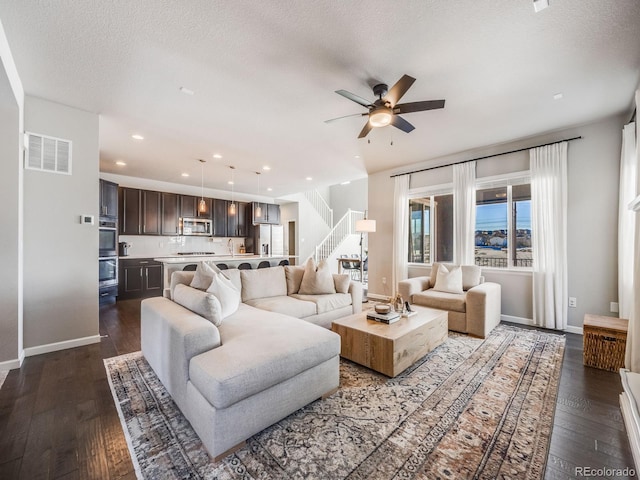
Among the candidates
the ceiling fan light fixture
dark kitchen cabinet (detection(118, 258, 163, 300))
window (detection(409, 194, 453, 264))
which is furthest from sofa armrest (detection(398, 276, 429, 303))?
dark kitchen cabinet (detection(118, 258, 163, 300))

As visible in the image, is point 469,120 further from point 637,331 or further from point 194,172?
point 194,172

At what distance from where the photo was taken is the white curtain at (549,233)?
12.2 feet

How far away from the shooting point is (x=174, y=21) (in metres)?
1.94

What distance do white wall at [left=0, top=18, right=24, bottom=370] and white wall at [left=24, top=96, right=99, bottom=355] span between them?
0.74 ft

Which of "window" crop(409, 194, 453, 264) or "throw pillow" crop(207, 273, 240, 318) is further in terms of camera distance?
"window" crop(409, 194, 453, 264)

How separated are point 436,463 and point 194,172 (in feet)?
20.7

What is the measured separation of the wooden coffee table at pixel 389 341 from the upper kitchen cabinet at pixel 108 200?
503 cm

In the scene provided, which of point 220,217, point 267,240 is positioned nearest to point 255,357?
point 220,217

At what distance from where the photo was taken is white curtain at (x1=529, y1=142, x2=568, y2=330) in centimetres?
372

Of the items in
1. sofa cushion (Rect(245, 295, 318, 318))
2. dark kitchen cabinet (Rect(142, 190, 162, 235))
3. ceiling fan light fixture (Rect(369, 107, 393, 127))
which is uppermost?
ceiling fan light fixture (Rect(369, 107, 393, 127))

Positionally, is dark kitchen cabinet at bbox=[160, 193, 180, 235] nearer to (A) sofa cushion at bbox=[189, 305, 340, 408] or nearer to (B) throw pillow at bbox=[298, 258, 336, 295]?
(B) throw pillow at bbox=[298, 258, 336, 295]

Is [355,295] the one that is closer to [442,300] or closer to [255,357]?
[442,300]

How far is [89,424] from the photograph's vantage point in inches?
71.2

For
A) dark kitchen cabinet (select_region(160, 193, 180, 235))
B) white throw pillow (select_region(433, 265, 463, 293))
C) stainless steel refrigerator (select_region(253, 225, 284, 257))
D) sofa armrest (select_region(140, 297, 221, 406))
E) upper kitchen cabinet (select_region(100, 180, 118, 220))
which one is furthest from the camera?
stainless steel refrigerator (select_region(253, 225, 284, 257))
